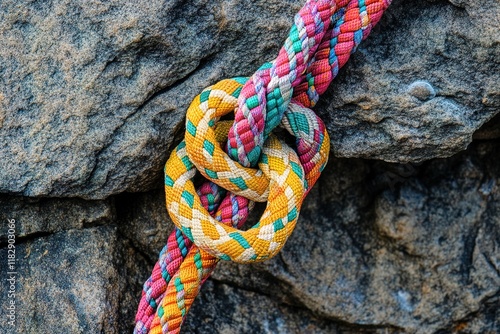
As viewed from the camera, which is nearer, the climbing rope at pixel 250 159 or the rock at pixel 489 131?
the climbing rope at pixel 250 159

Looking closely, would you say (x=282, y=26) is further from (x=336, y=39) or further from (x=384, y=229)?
(x=384, y=229)

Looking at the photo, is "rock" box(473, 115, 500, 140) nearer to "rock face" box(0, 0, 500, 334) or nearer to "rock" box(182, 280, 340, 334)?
"rock face" box(0, 0, 500, 334)

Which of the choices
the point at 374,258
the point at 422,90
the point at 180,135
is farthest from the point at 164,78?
the point at 374,258

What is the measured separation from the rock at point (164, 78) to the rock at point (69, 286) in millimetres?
→ 98

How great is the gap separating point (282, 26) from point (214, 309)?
517mm

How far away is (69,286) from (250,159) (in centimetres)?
37

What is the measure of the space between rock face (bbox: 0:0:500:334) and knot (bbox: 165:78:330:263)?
0.22ft

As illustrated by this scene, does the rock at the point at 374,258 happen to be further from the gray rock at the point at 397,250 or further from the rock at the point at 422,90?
the rock at the point at 422,90

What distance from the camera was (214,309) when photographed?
117 centimetres

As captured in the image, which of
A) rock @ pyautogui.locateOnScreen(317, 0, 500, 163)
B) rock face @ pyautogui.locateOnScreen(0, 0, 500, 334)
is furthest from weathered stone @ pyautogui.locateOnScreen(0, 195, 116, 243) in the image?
rock @ pyautogui.locateOnScreen(317, 0, 500, 163)

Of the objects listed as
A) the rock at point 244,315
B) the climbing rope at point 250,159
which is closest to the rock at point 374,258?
the rock at point 244,315

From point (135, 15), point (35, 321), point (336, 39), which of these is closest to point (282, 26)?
point (336, 39)

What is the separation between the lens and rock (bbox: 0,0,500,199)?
98 cm

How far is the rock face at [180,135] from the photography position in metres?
0.98
